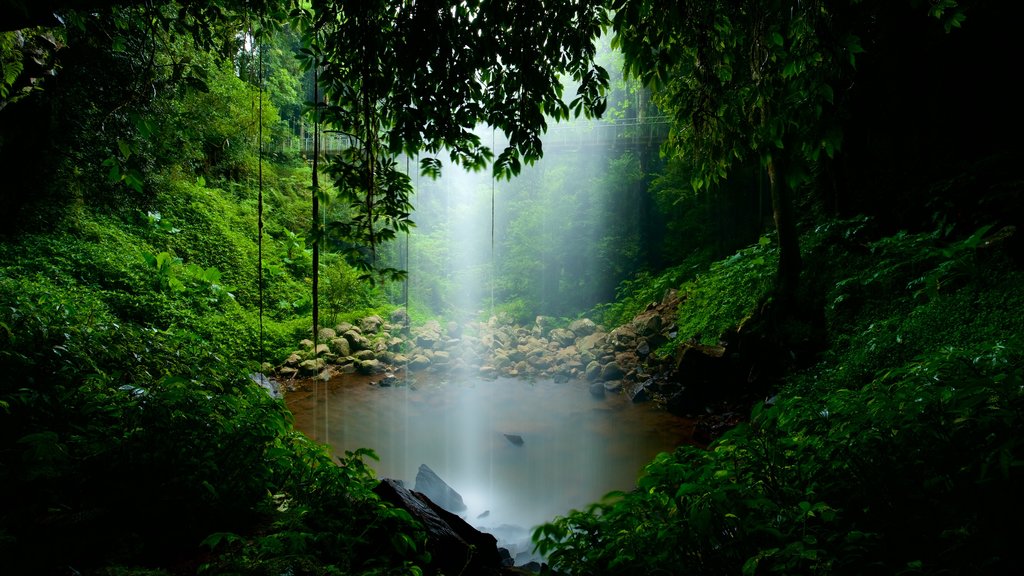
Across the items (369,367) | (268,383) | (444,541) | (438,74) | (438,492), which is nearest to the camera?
(438,74)

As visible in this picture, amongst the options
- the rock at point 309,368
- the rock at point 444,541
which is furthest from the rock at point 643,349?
the rock at point 444,541

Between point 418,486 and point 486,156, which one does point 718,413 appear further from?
point 486,156

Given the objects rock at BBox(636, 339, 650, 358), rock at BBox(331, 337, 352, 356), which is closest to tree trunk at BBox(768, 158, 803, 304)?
rock at BBox(636, 339, 650, 358)

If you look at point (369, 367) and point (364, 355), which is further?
point (364, 355)

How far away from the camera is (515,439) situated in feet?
25.0

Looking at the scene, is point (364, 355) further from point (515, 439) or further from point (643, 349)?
point (643, 349)

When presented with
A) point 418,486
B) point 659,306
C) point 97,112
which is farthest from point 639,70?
point 97,112

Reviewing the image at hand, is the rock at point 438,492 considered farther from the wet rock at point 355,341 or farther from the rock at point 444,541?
the wet rock at point 355,341

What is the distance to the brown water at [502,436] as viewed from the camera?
19.5 ft

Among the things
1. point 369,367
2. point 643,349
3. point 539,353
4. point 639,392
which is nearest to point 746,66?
point 639,392

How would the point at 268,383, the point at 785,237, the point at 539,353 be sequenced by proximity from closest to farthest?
the point at 785,237
the point at 268,383
the point at 539,353

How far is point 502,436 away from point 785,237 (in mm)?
4884

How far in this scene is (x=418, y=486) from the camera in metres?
5.54

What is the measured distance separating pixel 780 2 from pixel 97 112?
41.3 feet
